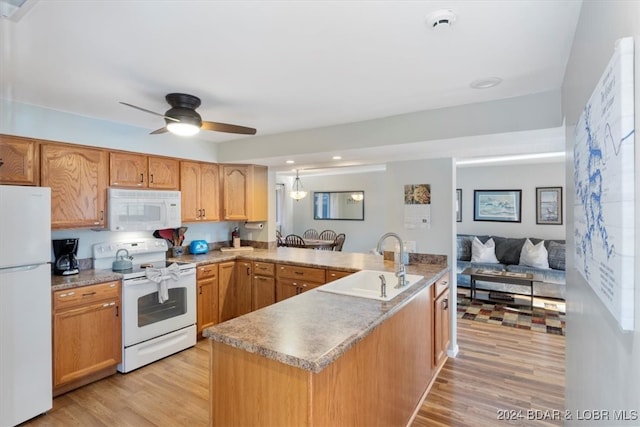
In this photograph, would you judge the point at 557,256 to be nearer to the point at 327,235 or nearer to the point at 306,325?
the point at 327,235

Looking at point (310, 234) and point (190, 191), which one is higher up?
point (190, 191)

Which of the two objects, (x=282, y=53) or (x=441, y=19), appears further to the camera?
(x=282, y=53)

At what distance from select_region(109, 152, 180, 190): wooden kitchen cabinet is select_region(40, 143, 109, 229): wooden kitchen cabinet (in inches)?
3.5

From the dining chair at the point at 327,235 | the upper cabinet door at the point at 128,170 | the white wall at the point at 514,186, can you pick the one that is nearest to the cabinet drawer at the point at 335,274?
the upper cabinet door at the point at 128,170

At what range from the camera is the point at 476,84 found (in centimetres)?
224

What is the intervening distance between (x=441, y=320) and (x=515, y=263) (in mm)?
3377

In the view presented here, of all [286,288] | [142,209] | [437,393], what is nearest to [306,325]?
[437,393]

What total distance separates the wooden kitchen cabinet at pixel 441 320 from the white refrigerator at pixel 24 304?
122 inches

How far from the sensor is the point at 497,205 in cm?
631

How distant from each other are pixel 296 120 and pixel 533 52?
1960 millimetres

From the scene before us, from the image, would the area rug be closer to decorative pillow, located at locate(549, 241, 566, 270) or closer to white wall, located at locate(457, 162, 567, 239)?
decorative pillow, located at locate(549, 241, 566, 270)

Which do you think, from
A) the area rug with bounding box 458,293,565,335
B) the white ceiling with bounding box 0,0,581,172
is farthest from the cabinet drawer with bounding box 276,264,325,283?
the area rug with bounding box 458,293,565,335

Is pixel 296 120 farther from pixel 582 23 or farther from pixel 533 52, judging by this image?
pixel 582 23

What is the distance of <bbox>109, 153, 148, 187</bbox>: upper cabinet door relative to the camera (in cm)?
324
